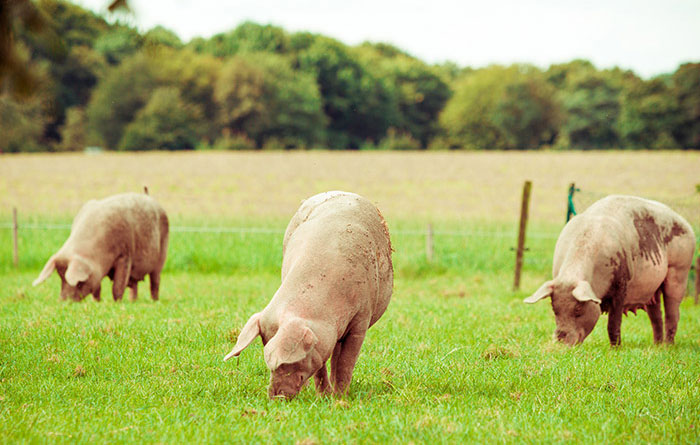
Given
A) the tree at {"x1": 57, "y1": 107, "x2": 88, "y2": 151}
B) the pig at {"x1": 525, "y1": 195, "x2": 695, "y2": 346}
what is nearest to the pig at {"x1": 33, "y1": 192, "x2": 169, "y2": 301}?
the pig at {"x1": 525, "y1": 195, "x2": 695, "y2": 346}

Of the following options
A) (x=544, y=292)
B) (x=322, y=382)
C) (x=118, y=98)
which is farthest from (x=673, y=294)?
(x=118, y=98)

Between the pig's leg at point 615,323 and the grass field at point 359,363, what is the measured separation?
22cm

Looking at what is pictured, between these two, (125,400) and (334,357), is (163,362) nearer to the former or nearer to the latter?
(125,400)

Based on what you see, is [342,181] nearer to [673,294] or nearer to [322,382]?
[673,294]

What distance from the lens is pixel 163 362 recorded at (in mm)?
7617

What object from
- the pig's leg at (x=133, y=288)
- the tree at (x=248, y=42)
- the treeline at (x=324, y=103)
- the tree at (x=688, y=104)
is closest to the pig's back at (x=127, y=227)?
the pig's leg at (x=133, y=288)

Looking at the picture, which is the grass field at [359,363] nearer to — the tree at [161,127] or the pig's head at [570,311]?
the pig's head at [570,311]

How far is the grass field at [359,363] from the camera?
5.46 meters

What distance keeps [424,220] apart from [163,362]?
16.7 m

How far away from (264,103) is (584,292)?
6177 centimetres

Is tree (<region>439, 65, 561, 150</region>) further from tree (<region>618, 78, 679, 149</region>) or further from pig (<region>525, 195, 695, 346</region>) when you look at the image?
pig (<region>525, 195, 695, 346</region>)

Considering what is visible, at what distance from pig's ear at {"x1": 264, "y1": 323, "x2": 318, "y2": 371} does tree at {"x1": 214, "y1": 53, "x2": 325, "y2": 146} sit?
6247 cm

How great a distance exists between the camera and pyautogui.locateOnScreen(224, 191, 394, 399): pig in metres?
5.67

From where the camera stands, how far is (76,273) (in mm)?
11516
